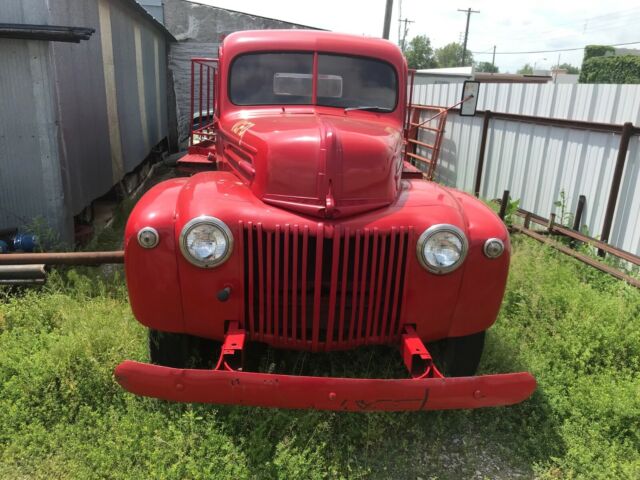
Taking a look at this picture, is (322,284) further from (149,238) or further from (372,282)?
(149,238)

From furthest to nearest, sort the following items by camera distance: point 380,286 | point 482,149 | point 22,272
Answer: point 482,149
point 22,272
point 380,286

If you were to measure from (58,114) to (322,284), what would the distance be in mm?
3685

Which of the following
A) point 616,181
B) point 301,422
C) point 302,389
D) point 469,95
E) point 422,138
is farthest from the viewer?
point 422,138

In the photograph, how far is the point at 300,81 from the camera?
14.2 ft

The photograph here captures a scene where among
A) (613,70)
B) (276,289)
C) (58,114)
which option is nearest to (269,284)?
(276,289)

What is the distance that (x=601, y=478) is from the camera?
281 centimetres

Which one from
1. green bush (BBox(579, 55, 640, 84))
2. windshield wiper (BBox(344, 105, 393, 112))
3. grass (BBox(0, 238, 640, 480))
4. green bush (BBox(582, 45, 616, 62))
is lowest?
grass (BBox(0, 238, 640, 480))

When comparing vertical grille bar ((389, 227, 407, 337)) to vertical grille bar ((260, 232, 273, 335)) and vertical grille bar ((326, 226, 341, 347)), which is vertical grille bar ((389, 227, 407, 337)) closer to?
Result: vertical grille bar ((326, 226, 341, 347))

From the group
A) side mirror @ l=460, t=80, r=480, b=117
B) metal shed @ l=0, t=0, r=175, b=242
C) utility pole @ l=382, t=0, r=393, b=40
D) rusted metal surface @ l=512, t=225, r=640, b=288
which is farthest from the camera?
utility pole @ l=382, t=0, r=393, b=40

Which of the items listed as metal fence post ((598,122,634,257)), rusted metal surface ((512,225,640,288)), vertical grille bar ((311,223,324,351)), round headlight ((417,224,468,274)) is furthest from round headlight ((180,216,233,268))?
metal fence post ((598,122,634,257))

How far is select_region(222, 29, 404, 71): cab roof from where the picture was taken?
14.5 feet

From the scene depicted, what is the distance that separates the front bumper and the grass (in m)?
0.44

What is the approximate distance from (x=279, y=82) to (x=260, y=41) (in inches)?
17.8

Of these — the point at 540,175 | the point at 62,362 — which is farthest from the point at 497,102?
the point at 62,362
